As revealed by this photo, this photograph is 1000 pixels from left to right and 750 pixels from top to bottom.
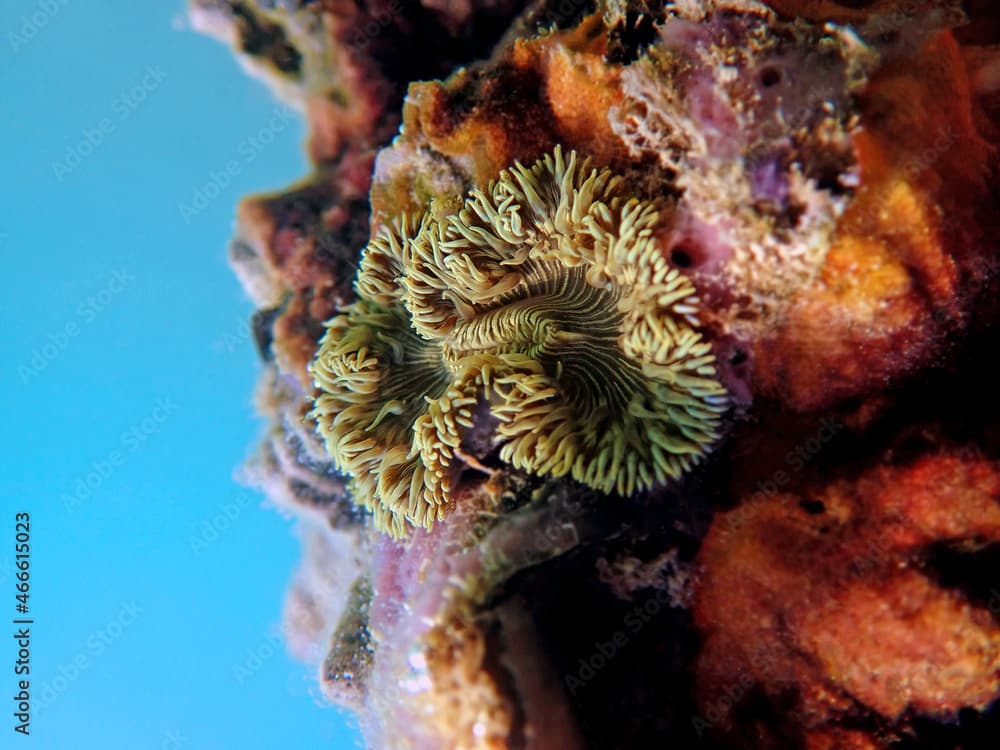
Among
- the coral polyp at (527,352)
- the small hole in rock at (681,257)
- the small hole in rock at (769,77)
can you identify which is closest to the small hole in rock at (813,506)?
the coral polyp at (527,352)

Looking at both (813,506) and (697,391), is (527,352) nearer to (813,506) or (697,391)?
(697,391)

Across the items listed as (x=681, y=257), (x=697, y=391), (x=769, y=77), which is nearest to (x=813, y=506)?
(x=697, y=391)

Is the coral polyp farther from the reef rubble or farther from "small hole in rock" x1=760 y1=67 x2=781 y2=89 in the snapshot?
"small hole in rock" x1=760 y1=67 x2=781 y2=89

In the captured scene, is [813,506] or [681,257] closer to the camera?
[681,257]

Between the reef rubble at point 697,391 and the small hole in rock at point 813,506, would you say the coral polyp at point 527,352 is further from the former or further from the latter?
the small hole in rock at point 813,506

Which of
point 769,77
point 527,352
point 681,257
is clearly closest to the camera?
point 769,77

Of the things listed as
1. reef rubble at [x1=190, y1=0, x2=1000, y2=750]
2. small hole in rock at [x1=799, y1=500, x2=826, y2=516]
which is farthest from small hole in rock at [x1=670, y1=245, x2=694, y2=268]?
small hole in rock at [x1=799, y1=500, x2=826, y2=516]

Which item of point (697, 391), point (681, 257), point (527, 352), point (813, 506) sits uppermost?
point (527, 352)
